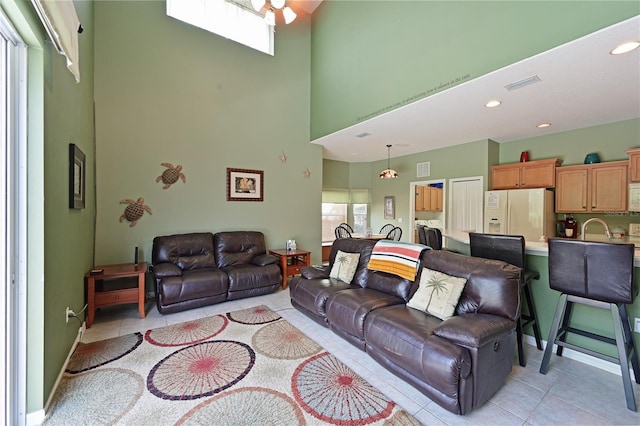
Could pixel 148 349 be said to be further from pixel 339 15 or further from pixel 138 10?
pixel 339 15

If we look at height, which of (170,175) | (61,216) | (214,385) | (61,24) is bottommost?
(214,385)

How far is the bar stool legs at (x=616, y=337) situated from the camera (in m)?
1.86

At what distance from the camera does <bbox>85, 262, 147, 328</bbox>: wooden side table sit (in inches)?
119

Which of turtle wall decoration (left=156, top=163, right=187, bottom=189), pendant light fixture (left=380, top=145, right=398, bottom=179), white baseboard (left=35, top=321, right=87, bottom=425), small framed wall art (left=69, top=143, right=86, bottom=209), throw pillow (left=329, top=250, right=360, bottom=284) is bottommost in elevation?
white baseboard (left=35, top=321, right=87, bottom=425)

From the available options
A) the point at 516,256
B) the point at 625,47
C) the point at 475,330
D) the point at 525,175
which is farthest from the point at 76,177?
the point at 525,175

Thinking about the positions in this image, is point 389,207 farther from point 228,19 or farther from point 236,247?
point 228,19

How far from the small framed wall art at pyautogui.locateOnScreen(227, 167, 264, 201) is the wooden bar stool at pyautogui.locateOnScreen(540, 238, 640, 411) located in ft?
14.0

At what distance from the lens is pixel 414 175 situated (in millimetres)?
6648

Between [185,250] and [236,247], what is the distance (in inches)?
30.3

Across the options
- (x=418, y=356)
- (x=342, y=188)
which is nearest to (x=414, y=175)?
(x=342, y=188)

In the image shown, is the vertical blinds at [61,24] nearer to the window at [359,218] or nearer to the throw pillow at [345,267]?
the throw pillow at [345,267]

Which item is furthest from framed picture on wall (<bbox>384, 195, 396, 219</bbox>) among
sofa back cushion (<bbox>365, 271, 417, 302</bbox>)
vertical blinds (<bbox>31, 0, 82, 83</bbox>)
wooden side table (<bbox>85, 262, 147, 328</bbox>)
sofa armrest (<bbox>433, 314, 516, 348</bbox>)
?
vertical blinds (<bbox>31, 0, 82, 83</bbox>)

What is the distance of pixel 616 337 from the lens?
6.39 ft

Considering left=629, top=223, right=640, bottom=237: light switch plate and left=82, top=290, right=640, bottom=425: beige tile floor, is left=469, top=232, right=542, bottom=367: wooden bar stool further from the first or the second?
left=629, top=223, right=640, bottom=237: light switch plate
